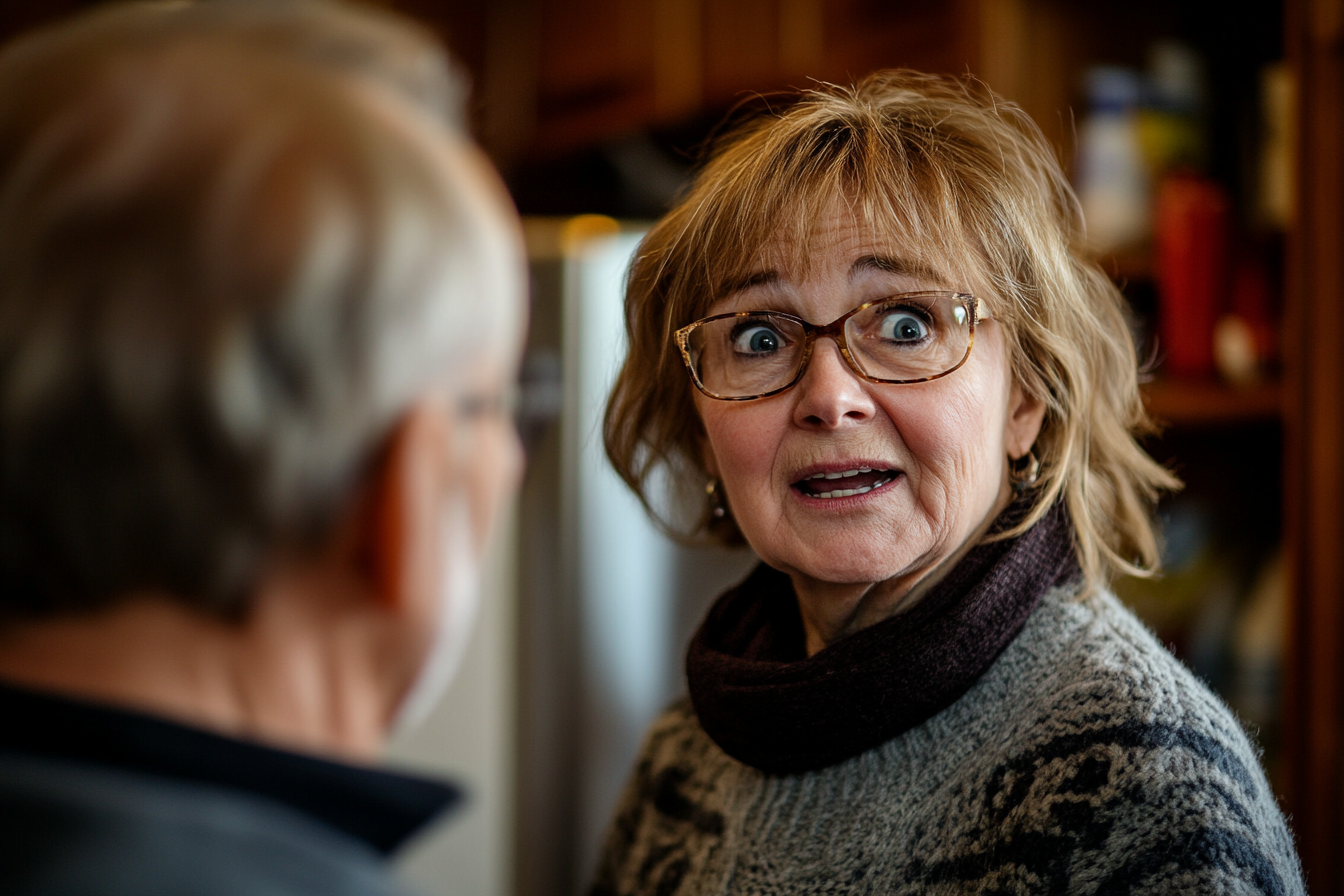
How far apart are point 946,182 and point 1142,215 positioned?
104 cm

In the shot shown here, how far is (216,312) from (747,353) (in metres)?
0.64

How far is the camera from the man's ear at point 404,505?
1.59ft

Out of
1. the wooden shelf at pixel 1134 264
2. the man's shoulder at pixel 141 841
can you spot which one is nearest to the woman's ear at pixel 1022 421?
the man's shoulder at pixel 141 841

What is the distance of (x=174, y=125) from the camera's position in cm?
45

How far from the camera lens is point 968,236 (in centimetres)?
97

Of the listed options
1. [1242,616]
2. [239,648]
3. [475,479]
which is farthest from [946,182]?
[1242,616]

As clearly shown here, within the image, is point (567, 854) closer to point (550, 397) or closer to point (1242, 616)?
point (550, 397)

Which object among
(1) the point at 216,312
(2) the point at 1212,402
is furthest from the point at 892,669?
(2) the point at 1212,402

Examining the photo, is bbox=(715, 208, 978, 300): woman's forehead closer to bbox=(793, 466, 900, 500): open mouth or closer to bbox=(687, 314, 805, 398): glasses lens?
bbox=(687, 314, 805, 398): glasses lens

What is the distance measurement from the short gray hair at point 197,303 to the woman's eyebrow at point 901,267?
53 cm

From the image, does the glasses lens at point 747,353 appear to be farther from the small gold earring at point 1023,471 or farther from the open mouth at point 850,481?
the small gold earring at point 1023,471

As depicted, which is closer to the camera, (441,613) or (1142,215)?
(441,613)

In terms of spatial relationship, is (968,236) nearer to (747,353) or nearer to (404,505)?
(747,353)

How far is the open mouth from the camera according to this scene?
0.97m
